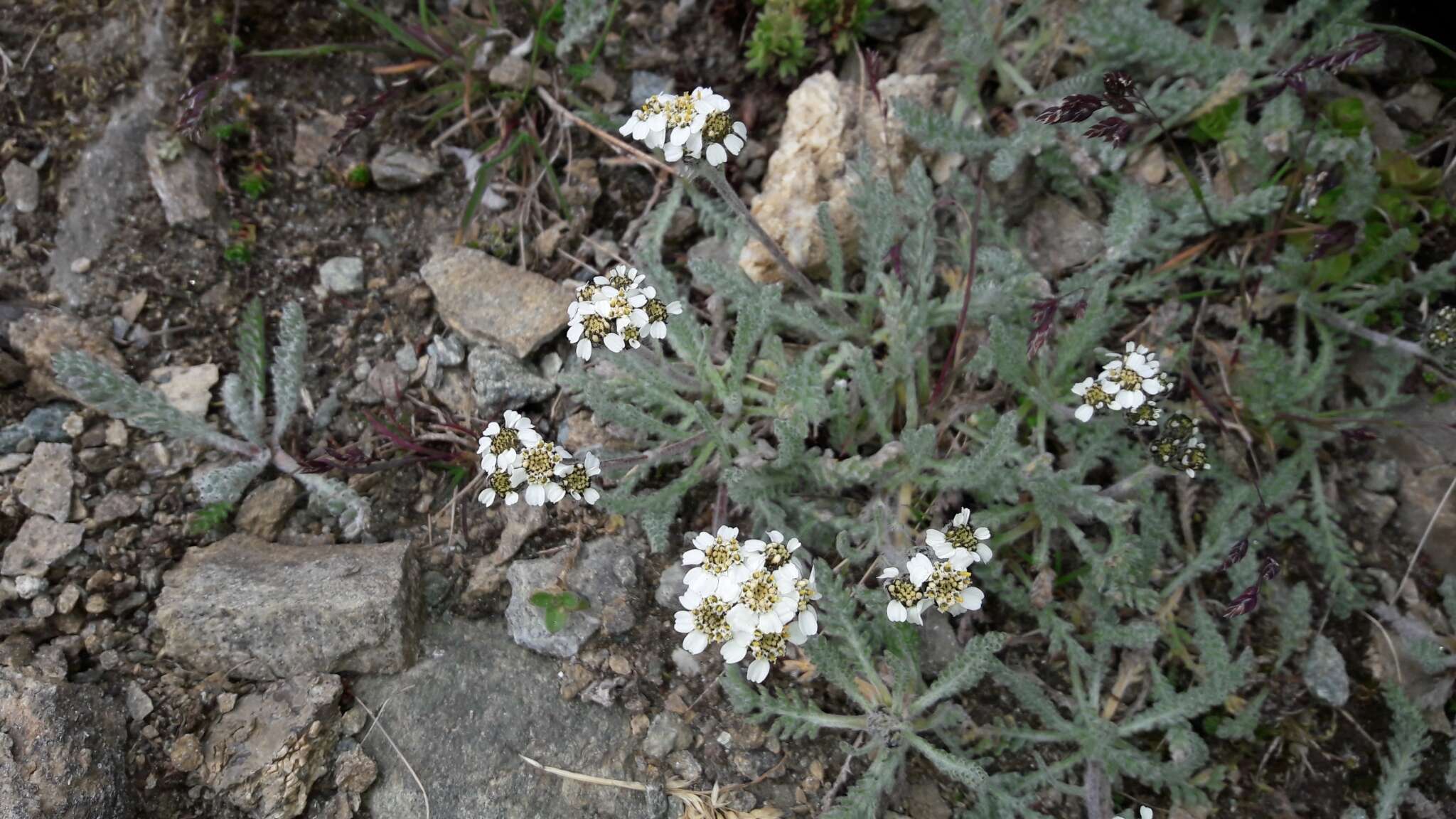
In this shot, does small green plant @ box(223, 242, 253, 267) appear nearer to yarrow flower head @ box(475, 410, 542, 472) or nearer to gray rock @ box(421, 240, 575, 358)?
gray rock @ box(421, 240, 575, 358)

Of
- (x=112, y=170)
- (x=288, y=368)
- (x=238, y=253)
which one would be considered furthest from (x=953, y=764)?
(x=112, y=170)

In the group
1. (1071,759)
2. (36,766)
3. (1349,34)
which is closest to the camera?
(36,766)

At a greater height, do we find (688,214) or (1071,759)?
(688,214)

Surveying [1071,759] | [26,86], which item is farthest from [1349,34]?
[26,86]

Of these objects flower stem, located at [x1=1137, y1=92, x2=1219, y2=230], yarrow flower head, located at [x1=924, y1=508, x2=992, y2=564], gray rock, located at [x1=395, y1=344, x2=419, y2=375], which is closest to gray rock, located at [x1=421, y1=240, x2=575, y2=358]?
gray rock, located at [x1=395, y1=344, x2=419, y2=375]

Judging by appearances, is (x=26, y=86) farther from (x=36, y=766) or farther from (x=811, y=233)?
(x=811, y=233)

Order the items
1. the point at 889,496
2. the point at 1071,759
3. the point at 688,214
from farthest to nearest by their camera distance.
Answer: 1. the point at 688,214
2. the point at 889,496
3. the point at 1071,759
